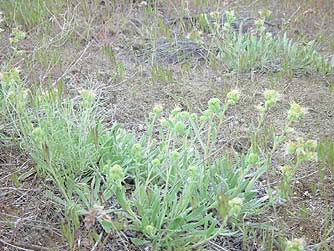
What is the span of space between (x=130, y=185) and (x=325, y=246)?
0.77m

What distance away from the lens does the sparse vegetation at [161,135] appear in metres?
1.71

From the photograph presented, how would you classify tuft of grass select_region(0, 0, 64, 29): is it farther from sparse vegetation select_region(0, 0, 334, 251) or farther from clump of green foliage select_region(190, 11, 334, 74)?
clump of green foliage select_region(190, 11, 334, 74)

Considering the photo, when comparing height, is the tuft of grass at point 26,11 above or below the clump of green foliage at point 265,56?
above


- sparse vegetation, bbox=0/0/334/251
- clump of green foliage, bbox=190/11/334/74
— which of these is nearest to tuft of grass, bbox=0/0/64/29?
sparse vegetation, bbox=0/0/334/251

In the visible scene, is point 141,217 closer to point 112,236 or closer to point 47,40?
point 112,236

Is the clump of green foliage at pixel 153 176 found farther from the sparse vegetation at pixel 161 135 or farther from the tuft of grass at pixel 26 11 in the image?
the tuft of grass at pixel 26 11

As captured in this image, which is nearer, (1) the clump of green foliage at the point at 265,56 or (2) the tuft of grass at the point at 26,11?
(1) the clump of green foliage at the point at 265,56

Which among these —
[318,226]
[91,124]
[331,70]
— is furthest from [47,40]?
[318,226]

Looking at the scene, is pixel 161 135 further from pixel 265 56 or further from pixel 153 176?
pixel 265 56

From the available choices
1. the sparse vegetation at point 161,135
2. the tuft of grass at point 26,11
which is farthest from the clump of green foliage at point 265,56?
the tuft of grass at point 26,11

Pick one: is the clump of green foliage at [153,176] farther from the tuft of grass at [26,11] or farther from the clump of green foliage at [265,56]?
the tuft of grass at [26,11]

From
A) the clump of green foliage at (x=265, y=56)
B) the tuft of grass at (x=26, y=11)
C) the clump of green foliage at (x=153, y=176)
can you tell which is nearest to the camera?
the clump of green foliage at (x=153, y=176)

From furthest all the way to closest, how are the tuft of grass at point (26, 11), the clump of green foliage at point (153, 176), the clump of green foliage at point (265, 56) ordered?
the tuft of grass at point (26, 11)
the clump of green foliage at point (265, 56)
the clump of green foliage at point (153, 176)

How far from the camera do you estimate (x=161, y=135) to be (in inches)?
77.0
